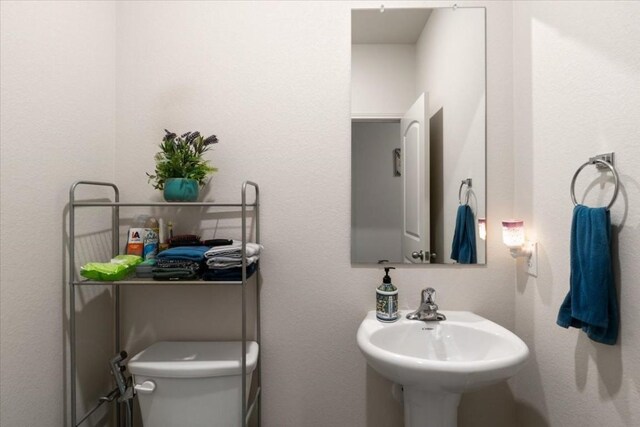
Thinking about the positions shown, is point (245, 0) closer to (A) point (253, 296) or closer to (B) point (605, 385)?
(A) point (253, 296)

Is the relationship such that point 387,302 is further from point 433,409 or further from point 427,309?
point 433,409

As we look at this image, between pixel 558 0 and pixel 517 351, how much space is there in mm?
1147

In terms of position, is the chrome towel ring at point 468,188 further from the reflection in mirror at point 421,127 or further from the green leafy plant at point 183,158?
the green leafy plant at point 183,158

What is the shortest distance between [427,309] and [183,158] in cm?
107

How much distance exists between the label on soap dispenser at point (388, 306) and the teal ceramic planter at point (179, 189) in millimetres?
800

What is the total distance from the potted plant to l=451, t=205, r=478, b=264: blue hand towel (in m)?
0.99

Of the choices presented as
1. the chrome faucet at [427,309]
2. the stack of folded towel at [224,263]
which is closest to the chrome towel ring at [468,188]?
the chrome faucet at [427,309]

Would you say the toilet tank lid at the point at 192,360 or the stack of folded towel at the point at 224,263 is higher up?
the stack of folded towel at the point at 224,263

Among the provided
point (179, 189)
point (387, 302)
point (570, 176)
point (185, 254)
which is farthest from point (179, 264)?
point (570, 176)

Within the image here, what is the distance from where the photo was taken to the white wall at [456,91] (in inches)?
55.7

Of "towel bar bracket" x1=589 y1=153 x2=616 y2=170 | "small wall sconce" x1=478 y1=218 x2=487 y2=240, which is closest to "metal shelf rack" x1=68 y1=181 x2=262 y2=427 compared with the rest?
"small wall sconce" x1=478 y1=218 x2=487 y2=240

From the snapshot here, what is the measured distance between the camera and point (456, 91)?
142 centimetres

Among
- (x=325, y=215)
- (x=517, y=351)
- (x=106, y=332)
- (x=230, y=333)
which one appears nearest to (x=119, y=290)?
(x=106, y=332)

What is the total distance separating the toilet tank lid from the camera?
47.1 inches
